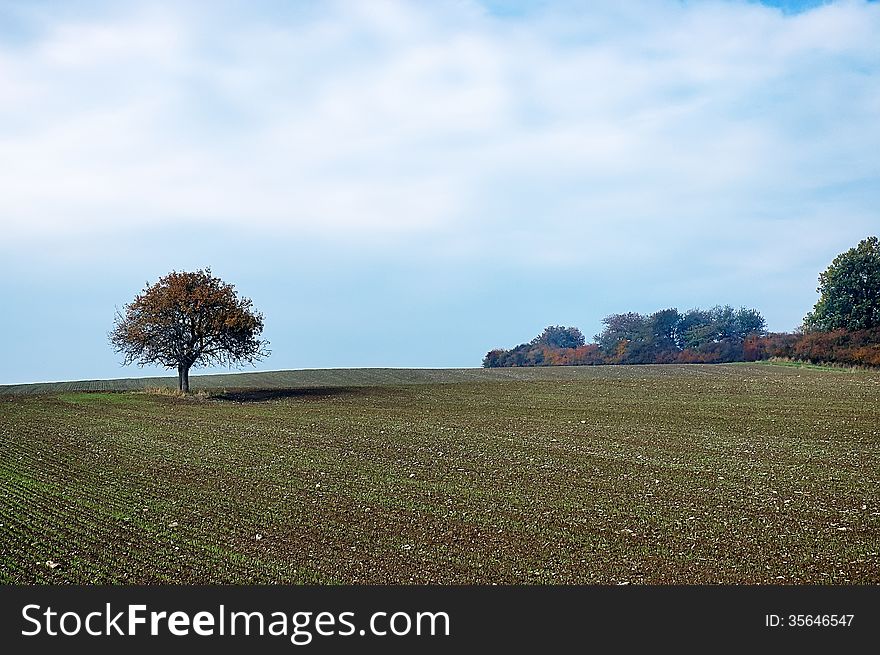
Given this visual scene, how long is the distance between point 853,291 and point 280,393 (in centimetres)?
4281

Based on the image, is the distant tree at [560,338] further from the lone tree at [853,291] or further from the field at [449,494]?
the field at [449,494]

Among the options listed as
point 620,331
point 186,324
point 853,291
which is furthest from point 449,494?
point 620,331

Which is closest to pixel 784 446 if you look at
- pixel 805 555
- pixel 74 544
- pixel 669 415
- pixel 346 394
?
pixel 669 415

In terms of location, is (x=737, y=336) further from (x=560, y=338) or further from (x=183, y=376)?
(x=183, y=376)

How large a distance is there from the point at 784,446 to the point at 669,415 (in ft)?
23.2

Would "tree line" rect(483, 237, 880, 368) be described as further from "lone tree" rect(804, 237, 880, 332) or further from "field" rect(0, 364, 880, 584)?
"field" rect(0, 364, 880, 584)

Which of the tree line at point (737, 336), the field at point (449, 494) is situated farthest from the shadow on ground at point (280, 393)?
the tree line at point (737, 336)

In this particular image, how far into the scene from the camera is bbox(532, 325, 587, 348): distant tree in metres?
81.9

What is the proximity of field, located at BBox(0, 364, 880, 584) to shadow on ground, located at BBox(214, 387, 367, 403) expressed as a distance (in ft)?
22.4

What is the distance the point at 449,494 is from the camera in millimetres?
13742

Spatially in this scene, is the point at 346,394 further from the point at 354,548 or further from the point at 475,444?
the point at 354,548

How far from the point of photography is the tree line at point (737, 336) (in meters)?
53.2

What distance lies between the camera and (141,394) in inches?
1497

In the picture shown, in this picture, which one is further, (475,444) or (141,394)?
(141,394)
